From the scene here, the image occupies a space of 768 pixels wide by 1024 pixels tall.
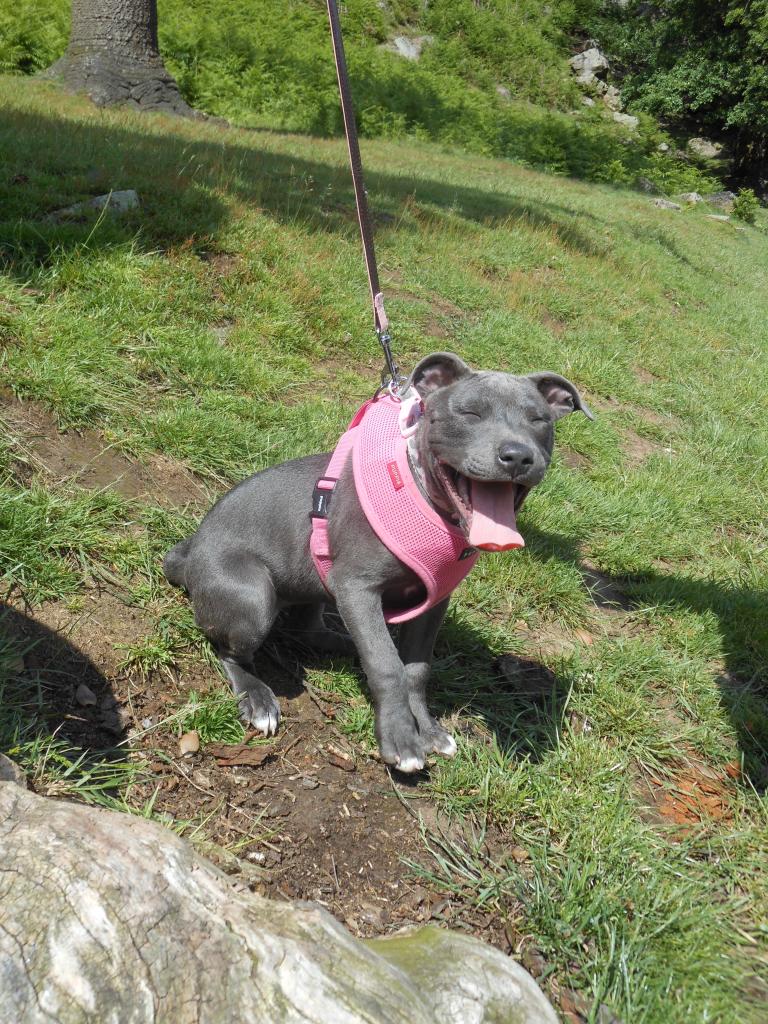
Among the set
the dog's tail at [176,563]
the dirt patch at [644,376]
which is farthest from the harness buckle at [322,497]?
the dirt patch at [644,376]

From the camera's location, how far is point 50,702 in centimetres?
297

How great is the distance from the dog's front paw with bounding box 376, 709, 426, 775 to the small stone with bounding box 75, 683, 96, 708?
1.10m

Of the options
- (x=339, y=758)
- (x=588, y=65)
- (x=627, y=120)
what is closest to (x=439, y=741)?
(x=339, y=758)

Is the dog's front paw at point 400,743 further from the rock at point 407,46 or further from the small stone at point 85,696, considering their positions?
the rock at point 407,46

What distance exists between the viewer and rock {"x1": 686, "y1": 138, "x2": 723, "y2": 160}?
3123 centimetres

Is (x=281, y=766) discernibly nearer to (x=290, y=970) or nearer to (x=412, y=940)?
(x=412, y=940)

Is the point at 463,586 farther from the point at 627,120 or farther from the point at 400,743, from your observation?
the point at 627,120

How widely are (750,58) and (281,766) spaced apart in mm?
35351

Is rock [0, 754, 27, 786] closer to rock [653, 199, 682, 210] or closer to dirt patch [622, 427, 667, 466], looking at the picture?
dirt patch [622, 427, 667, 466]

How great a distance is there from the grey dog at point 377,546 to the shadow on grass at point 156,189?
271cm

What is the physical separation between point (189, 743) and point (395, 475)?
50.8 inches

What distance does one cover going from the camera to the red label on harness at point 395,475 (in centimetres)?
305

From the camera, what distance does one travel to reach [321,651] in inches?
153

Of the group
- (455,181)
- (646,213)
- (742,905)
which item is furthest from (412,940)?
(646,213)
